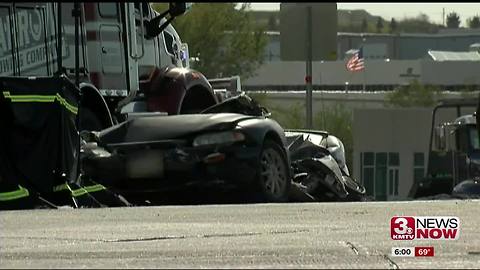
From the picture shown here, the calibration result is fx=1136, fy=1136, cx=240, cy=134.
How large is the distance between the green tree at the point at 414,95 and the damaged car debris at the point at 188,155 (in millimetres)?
31886

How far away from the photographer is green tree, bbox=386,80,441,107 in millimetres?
47031

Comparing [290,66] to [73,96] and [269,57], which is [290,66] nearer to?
[269,57]

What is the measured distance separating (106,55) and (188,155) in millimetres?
2868

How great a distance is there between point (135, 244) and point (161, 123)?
474 cm

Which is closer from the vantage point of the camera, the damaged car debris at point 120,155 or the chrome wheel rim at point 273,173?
the damaged car debris at point 120,155

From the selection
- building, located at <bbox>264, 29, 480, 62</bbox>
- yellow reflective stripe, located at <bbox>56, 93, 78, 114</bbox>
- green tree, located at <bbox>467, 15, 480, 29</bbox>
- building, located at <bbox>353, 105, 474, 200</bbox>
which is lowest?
building, located at <bbox>353, 105, 474, 200</bbox>

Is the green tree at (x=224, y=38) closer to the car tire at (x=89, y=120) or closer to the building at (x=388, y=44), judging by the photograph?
the building at (x=388, y=44)

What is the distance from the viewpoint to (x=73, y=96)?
1298cm

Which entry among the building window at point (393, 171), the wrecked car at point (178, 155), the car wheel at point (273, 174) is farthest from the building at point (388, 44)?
the wrecked car at point (178, 155)

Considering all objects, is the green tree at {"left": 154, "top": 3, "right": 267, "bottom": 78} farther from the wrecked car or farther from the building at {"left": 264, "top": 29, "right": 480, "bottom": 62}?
the wrecked car

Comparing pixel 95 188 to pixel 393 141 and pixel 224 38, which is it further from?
pixel 224 38

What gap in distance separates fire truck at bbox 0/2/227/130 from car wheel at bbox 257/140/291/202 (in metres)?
2.21

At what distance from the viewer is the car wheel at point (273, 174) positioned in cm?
1362

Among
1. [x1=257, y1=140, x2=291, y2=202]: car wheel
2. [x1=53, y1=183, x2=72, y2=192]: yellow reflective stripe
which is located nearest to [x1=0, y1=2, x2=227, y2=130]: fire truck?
[x1=53, y1=183, x2=72, y2=192]: yellow reflective stripe
